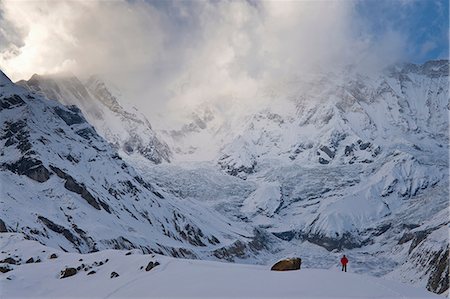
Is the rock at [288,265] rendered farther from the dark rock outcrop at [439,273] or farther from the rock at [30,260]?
the dark rock outcrop at [439,273]

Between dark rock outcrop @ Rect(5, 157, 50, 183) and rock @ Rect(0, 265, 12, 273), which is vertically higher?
dark rock outcrop @ Rect(5, 157, 50, 183)

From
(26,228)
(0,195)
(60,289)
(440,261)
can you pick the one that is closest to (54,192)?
(0,195)

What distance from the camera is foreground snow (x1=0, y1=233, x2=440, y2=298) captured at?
35406 mm

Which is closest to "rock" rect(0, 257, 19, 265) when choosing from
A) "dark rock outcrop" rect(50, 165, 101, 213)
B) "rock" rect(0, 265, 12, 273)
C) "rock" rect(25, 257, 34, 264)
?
"rock" rect(25, 257, 34, 264)

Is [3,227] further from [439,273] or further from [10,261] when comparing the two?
[439,273]

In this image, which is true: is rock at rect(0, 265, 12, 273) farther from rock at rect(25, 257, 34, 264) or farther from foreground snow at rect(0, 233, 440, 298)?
rock at rect(25, 257, 34, 264)

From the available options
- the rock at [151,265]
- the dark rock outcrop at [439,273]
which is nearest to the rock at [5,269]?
the rock at [151,265]

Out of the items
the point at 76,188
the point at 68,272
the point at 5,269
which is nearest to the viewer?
the point at 68,272

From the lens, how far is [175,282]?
4038 centimetres

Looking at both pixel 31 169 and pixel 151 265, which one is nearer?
pixel 151 265

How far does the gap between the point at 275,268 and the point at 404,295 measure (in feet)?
41.9

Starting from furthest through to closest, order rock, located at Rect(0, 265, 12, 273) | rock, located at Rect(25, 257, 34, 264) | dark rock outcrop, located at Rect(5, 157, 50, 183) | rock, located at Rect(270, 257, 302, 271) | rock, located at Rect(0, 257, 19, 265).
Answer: dark rock outcrop, located at Rect(5, 157, 50, 183) → rock, located at Rect(25, 257, 34, 264) → rock, located at Rect(0, 257, 19, 265) → rock, located at Rect(0, 265, 12, 273) → rock, located at Rect(270, 257, 302, 271)

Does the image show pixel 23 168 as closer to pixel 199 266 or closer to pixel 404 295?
pixel 199 266

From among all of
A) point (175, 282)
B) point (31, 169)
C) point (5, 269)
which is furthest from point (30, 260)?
point (31, 169)
